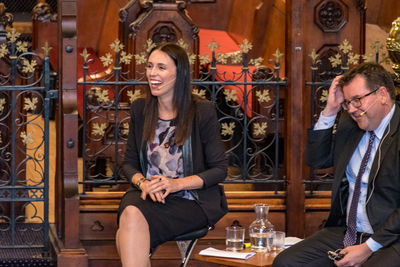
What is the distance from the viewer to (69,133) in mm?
4203

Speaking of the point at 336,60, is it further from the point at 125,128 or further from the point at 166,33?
the point at 125,128

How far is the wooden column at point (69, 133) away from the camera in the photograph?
4.17 metres

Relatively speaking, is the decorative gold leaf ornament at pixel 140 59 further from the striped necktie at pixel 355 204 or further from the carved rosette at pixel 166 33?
the striped necktie at pixel 355 204

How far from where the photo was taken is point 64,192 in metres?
4.20

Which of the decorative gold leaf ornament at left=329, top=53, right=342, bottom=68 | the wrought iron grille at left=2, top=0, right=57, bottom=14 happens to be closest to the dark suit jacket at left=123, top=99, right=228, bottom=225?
the decorative gold leaf ornament at left=329, top=53, right=342, bottom=68

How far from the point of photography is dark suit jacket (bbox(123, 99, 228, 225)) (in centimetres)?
346

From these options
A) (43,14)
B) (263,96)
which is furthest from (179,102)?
(43,14)

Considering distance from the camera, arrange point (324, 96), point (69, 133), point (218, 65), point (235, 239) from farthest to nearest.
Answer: point (218, 65), point (324, 96), point (69, 133), point (235, 239)

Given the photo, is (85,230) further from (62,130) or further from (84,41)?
(84,41)

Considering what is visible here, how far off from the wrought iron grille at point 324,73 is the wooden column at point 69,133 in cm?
140

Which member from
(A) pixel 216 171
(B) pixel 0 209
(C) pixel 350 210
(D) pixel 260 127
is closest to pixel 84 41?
(B) pixel 0 209

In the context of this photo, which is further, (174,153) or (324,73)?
(324,73)

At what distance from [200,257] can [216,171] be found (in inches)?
17.5

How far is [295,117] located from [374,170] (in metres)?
1.42
